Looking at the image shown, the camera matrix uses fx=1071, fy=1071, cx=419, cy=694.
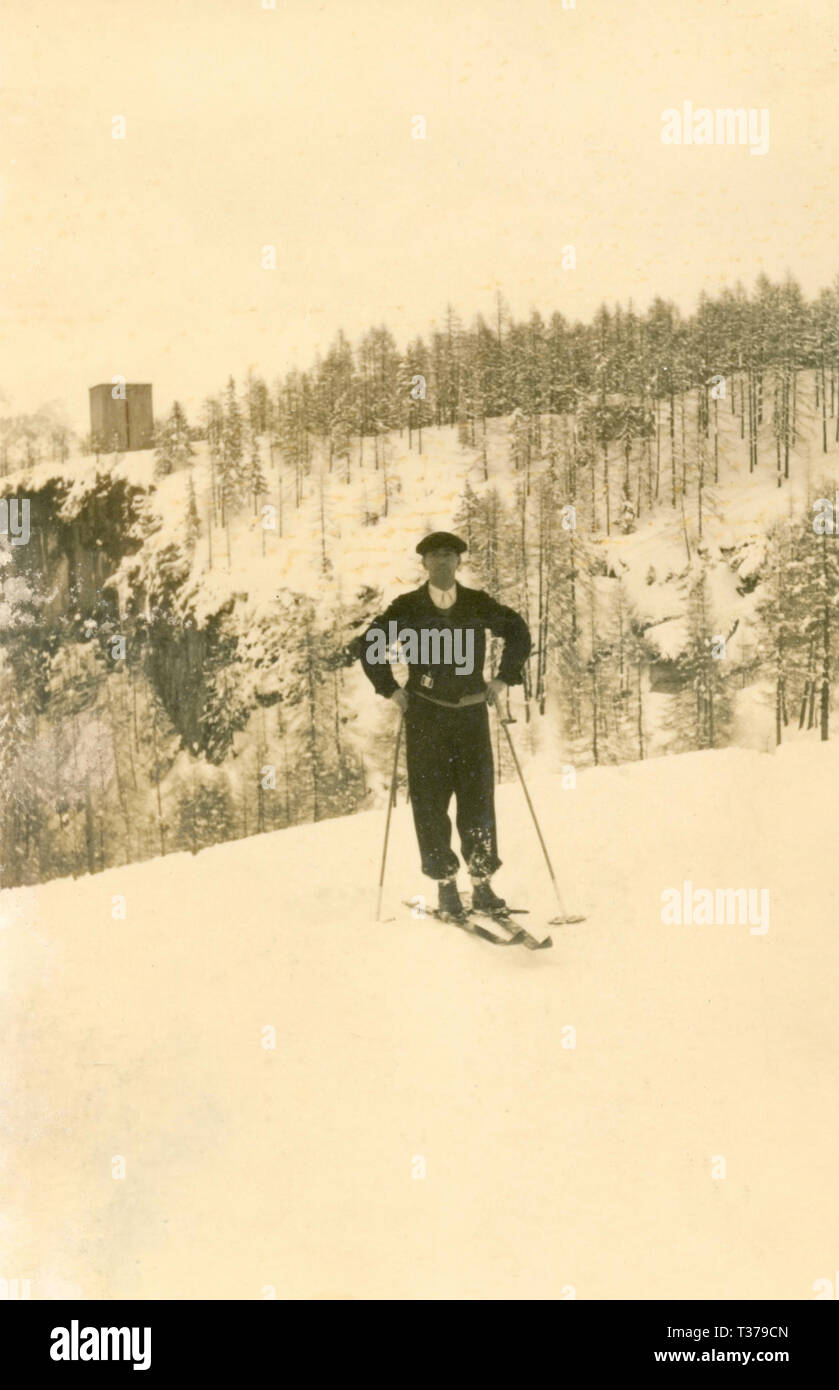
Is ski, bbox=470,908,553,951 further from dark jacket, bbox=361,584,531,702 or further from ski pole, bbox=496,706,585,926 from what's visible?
dark jacket, bbox=361,584,531,702

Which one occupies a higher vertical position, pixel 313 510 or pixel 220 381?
pixel 220 381

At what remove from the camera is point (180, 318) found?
126 inches

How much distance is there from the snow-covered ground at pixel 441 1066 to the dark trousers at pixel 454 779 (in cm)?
6

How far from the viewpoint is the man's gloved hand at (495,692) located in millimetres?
3164

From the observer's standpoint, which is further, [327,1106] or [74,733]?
[74,733]

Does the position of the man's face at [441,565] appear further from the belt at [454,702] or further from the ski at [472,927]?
the ski at [472,927]

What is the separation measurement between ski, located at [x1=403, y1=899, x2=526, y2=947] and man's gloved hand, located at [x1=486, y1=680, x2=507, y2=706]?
2.05ft

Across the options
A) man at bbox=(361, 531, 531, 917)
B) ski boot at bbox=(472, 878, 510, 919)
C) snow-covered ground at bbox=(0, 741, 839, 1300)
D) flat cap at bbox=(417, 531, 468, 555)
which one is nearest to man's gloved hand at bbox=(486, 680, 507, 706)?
man at bbox=(361, 531, 531, 917)

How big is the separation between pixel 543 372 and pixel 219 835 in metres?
1.69

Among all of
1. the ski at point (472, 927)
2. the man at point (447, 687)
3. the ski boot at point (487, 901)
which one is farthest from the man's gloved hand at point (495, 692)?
the ski at point (472, 927)

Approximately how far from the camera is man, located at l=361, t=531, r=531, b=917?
3.15m
